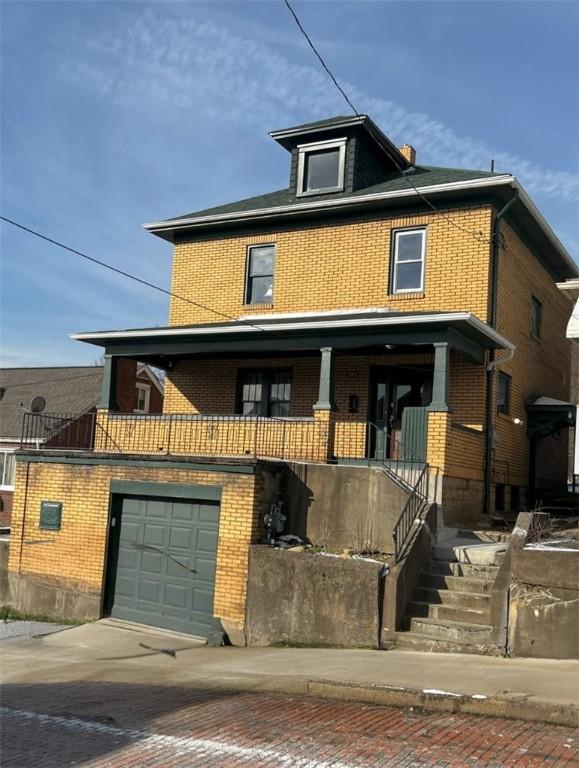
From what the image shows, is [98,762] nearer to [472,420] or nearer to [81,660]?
[81,660]

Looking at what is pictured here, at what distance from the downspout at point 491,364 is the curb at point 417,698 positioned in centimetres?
802

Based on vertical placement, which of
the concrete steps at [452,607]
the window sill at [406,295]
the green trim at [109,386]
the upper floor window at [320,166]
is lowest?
the concrete steps at [452,607]

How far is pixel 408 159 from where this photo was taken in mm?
19906

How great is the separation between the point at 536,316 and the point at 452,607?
1056 cm

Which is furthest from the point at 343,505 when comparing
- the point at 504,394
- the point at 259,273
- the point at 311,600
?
the point at 259,273

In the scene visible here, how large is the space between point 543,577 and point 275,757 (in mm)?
4614

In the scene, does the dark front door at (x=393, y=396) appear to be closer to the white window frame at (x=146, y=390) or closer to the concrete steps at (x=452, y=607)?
the concrete steps at (x=452, y=607)

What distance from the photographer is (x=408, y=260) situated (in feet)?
54.1

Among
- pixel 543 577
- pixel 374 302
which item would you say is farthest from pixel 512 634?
pixel 374 302

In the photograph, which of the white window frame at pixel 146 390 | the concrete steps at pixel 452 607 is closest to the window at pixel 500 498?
the concrete steps at pixel 452 607

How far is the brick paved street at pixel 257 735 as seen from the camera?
5949 mm

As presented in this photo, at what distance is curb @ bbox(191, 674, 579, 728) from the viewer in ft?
22.4

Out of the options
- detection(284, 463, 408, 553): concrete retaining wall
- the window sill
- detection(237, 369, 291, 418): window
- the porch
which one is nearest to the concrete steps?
detection(284, 463, 408, 553): concrete retaining wall

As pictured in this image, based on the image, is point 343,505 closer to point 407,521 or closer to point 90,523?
point 407,521
